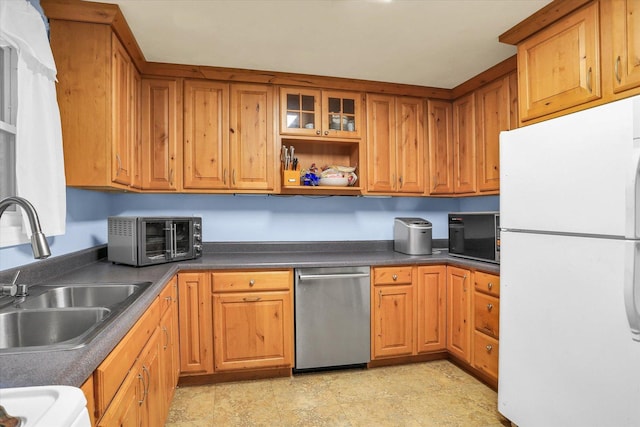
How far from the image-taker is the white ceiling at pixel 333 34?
6.20ft

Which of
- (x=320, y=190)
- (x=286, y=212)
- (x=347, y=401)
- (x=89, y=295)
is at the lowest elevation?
(x=347, y=401)

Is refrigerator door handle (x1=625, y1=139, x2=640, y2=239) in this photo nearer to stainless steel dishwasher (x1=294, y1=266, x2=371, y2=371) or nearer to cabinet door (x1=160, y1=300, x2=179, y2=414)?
stainless steel dishwasher (x1=294, y1=266, x2=371, y2=371)

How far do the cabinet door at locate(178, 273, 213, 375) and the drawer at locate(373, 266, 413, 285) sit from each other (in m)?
1.23

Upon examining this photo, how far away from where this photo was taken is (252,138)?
109 inches

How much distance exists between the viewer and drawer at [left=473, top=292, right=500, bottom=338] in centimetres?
228

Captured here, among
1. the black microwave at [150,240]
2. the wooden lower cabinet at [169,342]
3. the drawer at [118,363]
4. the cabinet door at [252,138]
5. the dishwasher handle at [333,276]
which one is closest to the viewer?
the drawer at [118,363]

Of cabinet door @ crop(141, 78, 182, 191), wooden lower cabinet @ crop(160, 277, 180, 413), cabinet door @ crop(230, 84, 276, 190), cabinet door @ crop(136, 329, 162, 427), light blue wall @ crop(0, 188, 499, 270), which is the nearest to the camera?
cabinet door @ crop(136, 329, 162, 427)

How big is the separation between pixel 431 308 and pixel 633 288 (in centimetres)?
160

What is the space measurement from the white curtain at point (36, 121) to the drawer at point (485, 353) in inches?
104

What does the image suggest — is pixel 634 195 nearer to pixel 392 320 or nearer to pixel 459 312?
pixel 459 312

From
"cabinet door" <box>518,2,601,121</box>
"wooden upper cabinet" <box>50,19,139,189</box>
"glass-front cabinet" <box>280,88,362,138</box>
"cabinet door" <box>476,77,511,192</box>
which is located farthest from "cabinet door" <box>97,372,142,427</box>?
"cabinet door" <box>476,77,511,192</box>

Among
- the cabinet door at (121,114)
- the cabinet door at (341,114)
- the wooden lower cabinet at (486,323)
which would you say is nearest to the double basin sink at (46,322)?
the cabinet door at (121,114)

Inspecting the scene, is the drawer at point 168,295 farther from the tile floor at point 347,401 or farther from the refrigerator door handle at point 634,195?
the refrigerator door handle at point 634,195

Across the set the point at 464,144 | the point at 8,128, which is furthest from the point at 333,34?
the point at 8,128
